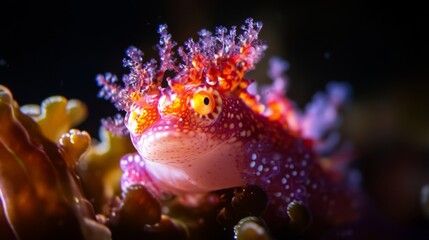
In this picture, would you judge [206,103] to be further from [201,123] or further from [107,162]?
[107,162]

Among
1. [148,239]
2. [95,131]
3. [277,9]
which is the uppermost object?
[277,9]

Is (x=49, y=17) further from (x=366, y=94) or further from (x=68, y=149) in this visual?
(x=366, y=94)

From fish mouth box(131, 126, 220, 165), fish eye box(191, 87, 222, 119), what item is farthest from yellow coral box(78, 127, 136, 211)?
fish eye box(191, 87, 222, 119)

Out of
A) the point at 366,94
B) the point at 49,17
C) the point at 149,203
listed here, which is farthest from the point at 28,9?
the point at 366,94

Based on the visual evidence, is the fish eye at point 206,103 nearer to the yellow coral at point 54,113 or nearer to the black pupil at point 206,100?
the black pupil at point 206,100

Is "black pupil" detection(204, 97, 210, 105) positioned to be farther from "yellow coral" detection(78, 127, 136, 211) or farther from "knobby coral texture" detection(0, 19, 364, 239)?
"yellow coral" detection(78, 127, 136, 211)

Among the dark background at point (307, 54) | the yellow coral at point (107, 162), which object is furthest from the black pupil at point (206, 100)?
the yellow coral at point (107, 162)
